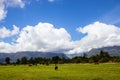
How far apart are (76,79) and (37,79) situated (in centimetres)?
696

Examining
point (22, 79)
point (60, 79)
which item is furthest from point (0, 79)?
point (60, 79)

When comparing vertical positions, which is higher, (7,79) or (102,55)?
(102,55)

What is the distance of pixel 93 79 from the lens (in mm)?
41656

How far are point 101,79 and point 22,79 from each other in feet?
46.2

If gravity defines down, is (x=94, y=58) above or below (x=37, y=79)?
above

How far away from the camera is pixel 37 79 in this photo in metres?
42.9

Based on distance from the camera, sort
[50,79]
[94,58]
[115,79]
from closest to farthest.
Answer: [115,79]
[50,79]
[94,58]

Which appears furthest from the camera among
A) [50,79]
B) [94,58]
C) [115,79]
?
[94,58]

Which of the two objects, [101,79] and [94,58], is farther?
[94,58]

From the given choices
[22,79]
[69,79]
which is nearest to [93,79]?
[69,79]

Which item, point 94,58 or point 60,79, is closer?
point 60,79

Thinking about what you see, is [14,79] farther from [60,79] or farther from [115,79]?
[115,79]

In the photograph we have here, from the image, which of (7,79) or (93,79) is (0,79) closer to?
(7,79)

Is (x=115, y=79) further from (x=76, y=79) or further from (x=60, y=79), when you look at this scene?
(x=60, y=79)
